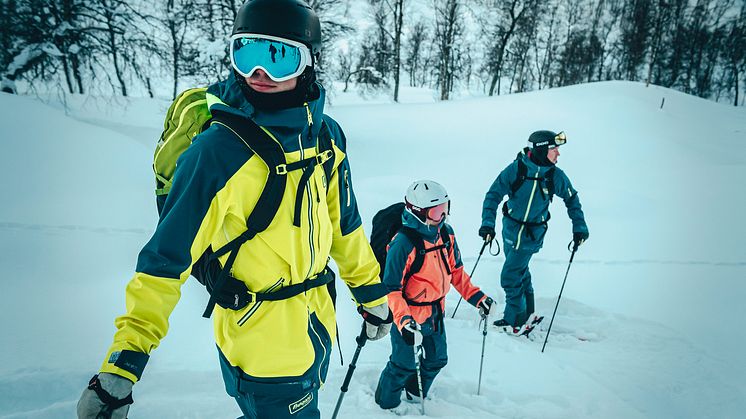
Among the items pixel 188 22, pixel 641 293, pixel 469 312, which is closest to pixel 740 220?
pixel 641 293

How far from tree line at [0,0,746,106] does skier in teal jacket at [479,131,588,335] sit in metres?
9.34

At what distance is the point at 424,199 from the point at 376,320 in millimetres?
1199

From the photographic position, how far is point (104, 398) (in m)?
1.23

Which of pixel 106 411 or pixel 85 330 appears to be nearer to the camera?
pixel 106 411

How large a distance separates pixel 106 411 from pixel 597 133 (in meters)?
16.9

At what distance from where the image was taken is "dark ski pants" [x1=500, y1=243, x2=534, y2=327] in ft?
16.3

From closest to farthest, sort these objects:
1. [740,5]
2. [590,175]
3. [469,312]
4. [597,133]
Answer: [469,312] → [590,175] → [597,133] → [740,5]

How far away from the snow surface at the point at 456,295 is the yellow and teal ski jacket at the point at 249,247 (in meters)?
1.62

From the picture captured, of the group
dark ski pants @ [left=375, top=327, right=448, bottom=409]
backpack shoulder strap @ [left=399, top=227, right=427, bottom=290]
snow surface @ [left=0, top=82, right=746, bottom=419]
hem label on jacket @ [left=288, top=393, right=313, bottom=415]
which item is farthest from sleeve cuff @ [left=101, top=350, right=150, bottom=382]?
dark ski pants @ [left=375, top=327, right=448, bottom=409]

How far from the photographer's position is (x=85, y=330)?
3699mm

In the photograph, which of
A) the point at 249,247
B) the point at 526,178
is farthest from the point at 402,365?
the point at 526,178

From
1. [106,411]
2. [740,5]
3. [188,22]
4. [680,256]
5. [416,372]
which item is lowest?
[680,256]

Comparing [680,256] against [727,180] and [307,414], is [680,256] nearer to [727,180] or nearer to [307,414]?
[727,180]

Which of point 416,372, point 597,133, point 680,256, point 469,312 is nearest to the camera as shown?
point 416,372
